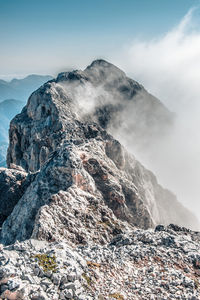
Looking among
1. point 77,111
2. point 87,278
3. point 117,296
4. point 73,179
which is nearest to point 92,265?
point 87,278

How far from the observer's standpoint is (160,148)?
19300 centimetres

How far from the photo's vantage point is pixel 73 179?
146 feet

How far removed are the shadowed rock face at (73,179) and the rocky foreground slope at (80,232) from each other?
0.63 ft

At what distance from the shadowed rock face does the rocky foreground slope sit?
0.19 meters

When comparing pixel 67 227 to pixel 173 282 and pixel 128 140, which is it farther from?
pixel 128 140

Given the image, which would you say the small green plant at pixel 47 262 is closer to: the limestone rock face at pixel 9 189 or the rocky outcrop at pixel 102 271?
the rocky outcrop at pixel 102 271

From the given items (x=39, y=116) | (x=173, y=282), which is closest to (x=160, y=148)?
(x=39, y=116)

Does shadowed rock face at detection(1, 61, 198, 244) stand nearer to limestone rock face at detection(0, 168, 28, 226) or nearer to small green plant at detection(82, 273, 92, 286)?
limestone rock face at detection(0, 168, 28, 226)

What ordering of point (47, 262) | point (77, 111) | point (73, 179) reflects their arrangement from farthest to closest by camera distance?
1. point (77, 111)
2. point (73, 179)
3. point (47, 262)

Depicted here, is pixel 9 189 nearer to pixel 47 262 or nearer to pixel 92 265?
pixel 92 265

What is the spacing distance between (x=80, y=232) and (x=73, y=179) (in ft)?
37.3

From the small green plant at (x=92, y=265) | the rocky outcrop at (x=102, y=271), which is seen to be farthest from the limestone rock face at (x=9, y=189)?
the small green plant at (x=92, y=265)

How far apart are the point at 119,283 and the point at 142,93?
168734mm

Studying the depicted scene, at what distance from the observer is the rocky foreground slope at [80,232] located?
63.4ft
